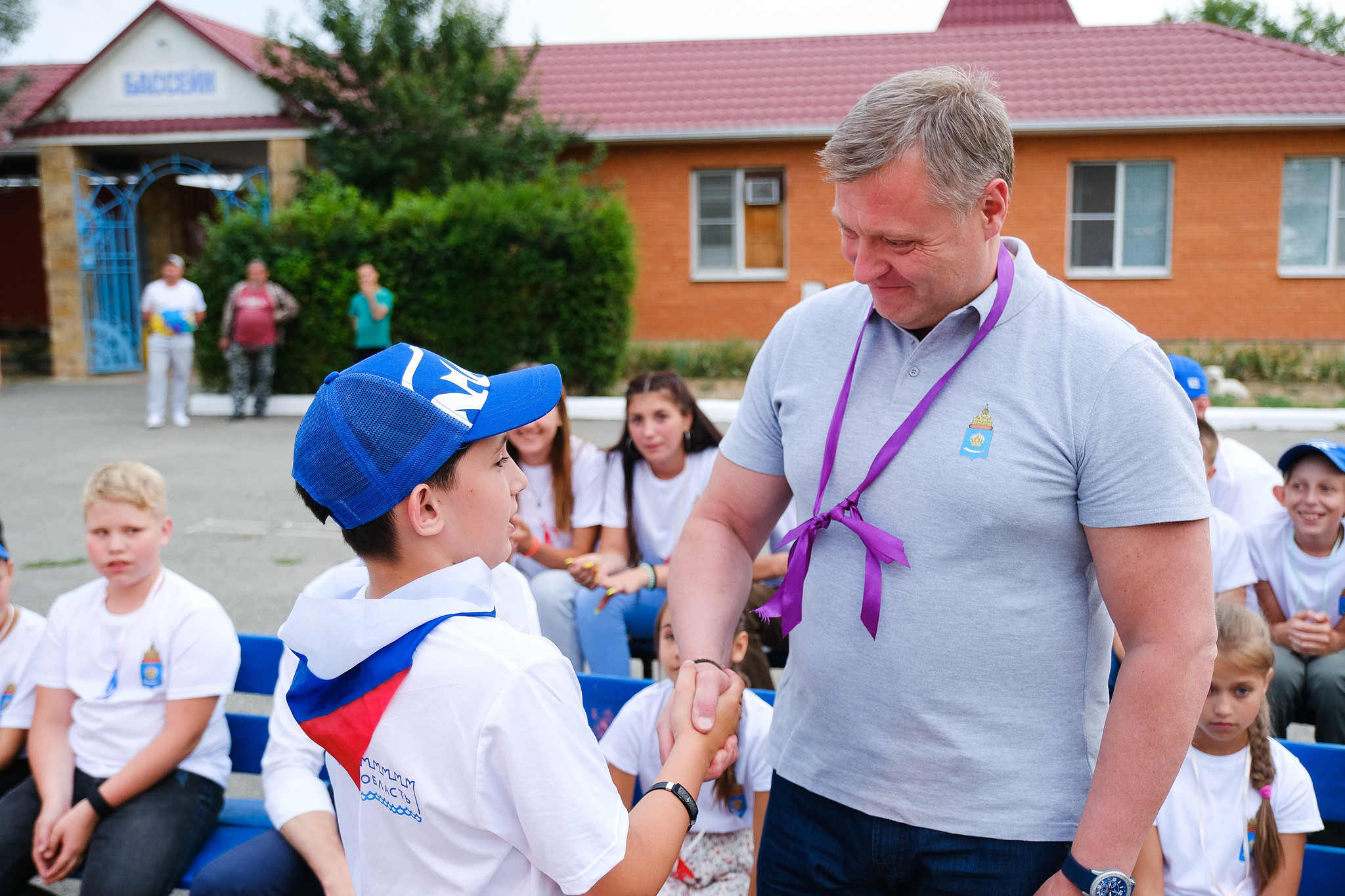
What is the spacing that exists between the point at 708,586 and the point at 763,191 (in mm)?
16379

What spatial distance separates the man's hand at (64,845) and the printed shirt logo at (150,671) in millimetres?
363

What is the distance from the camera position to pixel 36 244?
22.5 meters

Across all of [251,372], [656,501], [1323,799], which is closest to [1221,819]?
[1323,799]

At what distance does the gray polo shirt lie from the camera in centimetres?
161

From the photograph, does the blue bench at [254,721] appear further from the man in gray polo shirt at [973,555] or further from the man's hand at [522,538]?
the man in gray polo shirt at [973,555]

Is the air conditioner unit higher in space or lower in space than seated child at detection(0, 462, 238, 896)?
A: higher

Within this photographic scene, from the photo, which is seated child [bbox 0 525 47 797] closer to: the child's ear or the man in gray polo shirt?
the child's ear

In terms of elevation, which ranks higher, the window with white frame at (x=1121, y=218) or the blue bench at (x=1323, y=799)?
the window with white frame at (x=1121, y=218)

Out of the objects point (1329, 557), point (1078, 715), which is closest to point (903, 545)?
point (1078, 715)

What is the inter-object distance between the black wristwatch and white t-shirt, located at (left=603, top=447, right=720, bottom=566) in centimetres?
310

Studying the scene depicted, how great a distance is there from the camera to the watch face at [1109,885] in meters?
1.61

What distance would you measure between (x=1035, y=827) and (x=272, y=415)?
13908 millimetres

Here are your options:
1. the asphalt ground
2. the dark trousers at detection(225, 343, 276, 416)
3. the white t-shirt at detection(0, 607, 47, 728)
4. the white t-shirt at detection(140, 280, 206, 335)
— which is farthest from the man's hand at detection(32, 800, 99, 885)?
the white t-shirt at detection(140, 280, 206, 335)

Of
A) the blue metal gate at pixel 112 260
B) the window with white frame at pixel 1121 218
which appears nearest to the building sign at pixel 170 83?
the blue metal gate at pixel 112 260
